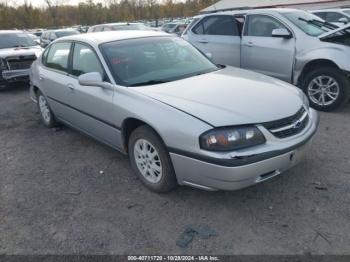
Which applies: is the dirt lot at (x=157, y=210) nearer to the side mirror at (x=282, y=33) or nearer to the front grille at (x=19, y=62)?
the side mirror at (x=282, y=33)

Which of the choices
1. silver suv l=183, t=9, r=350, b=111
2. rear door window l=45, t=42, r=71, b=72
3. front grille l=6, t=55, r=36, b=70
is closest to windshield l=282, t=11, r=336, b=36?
silver suv l=183, t=9, r=350, b=111

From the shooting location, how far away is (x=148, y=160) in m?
3.39

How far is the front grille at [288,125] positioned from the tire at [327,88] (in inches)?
98.4

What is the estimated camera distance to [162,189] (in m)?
3.33

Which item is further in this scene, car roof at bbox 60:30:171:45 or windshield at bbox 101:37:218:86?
car roof at bbox 60:30:171:45

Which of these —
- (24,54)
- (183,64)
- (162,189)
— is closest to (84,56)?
(183,64)

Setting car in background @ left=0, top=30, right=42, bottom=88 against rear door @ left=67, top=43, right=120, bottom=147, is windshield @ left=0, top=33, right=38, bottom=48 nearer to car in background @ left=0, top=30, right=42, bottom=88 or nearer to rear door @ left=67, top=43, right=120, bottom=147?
car in background @ left=0, top=30, right=42, bottom=88

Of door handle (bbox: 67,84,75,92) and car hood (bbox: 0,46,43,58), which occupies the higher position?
car hood (bbox: 0,46,43,58)

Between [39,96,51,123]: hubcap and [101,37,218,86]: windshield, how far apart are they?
207 cm

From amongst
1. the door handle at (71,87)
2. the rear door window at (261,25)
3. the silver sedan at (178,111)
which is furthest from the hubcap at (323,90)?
the door handle at (71,87)

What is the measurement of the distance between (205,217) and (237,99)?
3.72 ft

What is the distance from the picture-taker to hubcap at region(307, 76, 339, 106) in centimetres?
541

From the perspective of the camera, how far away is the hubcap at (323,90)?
5406 mm

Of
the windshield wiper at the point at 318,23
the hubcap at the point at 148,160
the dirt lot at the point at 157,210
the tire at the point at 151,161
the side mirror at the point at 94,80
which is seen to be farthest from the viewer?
the windshield wiper at the point at 318,23
